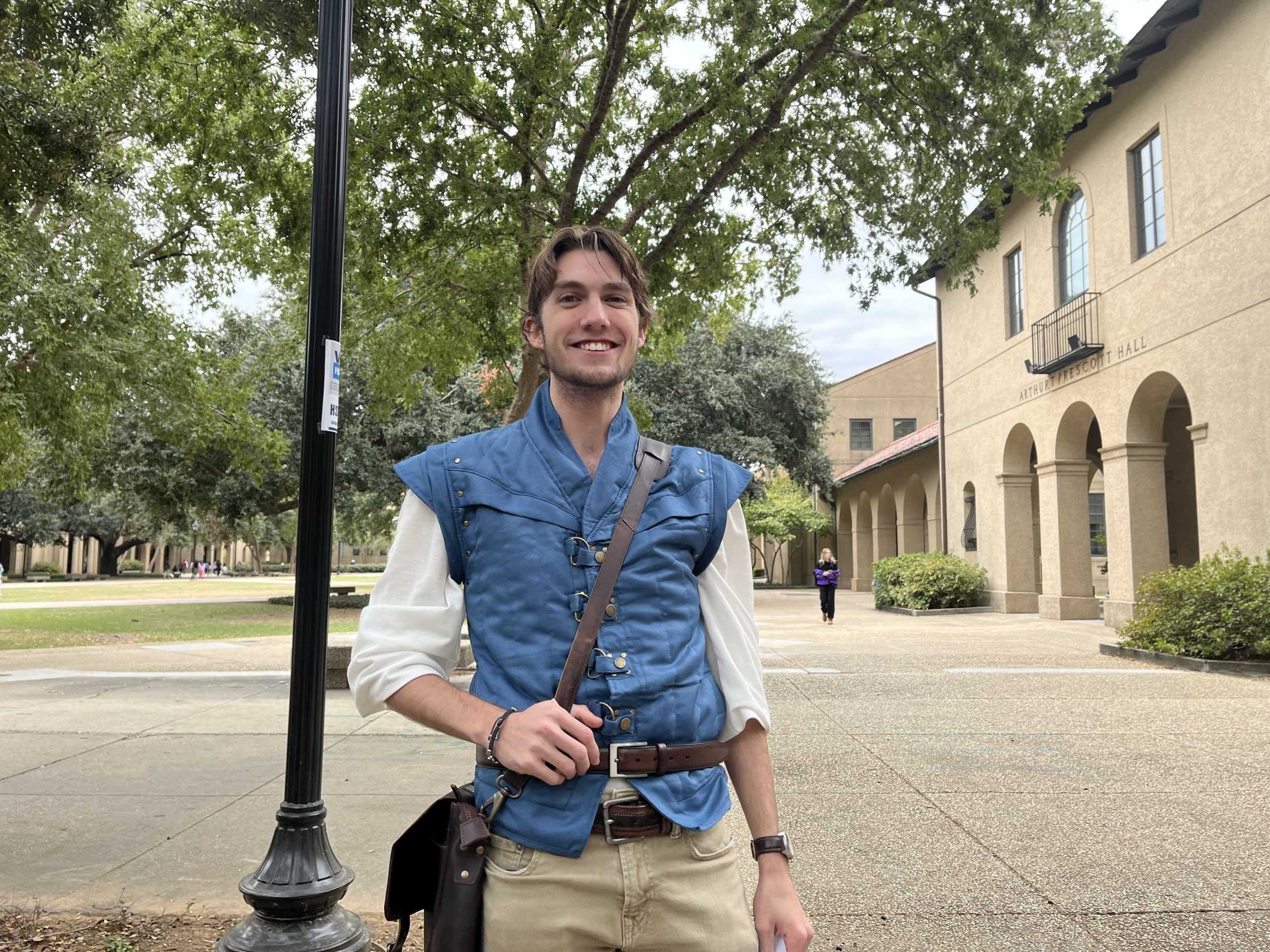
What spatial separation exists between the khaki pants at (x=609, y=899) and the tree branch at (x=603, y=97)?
7.65 m

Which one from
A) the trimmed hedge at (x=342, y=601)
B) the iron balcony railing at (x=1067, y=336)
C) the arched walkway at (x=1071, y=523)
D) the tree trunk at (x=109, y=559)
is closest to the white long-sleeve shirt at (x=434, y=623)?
the iron balcony railing at (x=1067, y=336)

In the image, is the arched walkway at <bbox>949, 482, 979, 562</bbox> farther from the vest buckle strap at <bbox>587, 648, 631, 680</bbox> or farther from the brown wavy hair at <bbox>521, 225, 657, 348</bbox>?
the vest buckle strap at <bbox>587, 648, 631, 680</bbox>

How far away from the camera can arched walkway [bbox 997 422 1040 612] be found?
825 inches

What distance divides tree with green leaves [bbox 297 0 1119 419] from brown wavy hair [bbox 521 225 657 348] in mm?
6201

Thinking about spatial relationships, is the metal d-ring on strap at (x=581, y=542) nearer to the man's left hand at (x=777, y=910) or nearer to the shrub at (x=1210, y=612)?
the man's left hand at (x=777, y=910)

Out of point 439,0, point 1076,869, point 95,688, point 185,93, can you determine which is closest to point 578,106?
point 439,0

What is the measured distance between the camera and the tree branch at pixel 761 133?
7.87 meters

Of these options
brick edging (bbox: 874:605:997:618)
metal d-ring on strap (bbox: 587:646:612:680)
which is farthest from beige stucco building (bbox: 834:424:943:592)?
metal d-ring on strap (bbox: 587:646:612:680)

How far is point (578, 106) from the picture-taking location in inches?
429

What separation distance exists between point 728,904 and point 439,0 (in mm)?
8374

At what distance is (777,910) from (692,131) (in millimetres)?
9205

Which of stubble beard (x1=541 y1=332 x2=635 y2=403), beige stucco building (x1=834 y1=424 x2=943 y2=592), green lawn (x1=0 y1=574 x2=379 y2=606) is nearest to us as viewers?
stubble beard (x1=541 y1=332 x2=635 y2=403)

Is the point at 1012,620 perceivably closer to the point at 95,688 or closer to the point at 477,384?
the point at 477,384

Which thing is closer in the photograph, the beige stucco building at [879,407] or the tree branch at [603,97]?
the tree branch at [603,97]
